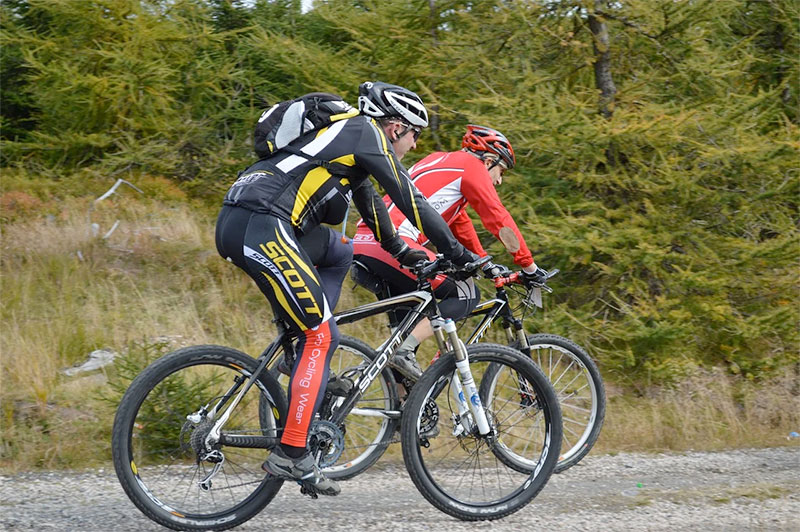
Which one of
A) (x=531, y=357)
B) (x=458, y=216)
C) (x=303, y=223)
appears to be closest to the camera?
(x=303, y=223)

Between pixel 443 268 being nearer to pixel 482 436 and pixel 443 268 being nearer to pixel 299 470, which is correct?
pixel 482 436

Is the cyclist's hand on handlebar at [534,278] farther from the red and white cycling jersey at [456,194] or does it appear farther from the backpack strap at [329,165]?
the backpack strap at [329,165]

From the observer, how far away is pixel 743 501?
476cm

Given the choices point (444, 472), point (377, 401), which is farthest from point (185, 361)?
point (444, 472)

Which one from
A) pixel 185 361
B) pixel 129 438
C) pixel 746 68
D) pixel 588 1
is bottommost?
pixel 129 438

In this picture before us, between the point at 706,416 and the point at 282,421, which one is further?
the point at 706,416

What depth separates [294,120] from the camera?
13.4 feet

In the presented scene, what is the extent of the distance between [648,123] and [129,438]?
19.6 ft

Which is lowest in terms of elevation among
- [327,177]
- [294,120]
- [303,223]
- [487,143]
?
[303,223]

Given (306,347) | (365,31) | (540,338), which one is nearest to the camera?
(306,347)

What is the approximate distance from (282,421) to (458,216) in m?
2.28

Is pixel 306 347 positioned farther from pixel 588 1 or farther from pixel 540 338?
pixel 588 1

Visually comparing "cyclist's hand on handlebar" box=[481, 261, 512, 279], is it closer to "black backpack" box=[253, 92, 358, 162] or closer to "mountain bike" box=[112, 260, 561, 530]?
"mountain bike" box=[112, 260, 561, 530]

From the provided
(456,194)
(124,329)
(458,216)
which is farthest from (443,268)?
(124,329)
